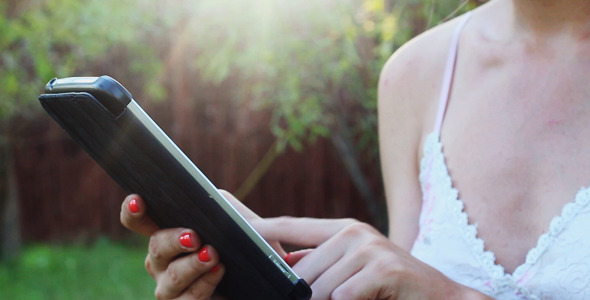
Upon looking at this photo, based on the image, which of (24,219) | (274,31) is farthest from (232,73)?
(24,219)

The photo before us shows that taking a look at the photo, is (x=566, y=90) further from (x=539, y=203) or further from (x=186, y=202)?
(x=186, y=202)

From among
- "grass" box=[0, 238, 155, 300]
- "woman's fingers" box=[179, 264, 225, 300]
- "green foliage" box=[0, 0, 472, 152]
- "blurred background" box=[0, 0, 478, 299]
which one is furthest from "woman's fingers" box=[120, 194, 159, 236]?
"grass" box=[0, 238, 155, 300]

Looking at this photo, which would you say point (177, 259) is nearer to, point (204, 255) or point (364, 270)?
point (204, 255)

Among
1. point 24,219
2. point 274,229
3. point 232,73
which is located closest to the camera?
point 274,229

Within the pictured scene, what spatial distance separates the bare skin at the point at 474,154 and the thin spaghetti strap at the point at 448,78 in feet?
0.04

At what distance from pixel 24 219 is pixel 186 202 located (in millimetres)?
9684

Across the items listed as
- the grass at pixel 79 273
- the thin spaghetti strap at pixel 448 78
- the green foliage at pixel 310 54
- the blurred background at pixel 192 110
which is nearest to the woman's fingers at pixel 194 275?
the thin spaghetti strap at pixel 448 78

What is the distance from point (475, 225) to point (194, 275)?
565 millimetres

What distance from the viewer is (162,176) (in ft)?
3.26

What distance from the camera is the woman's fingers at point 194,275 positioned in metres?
1.06

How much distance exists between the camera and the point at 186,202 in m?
1.01

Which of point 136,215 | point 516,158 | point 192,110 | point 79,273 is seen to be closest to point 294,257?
point 136,215

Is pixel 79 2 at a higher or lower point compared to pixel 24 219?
higher

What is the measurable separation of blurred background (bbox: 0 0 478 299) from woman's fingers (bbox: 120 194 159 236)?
2009mm
